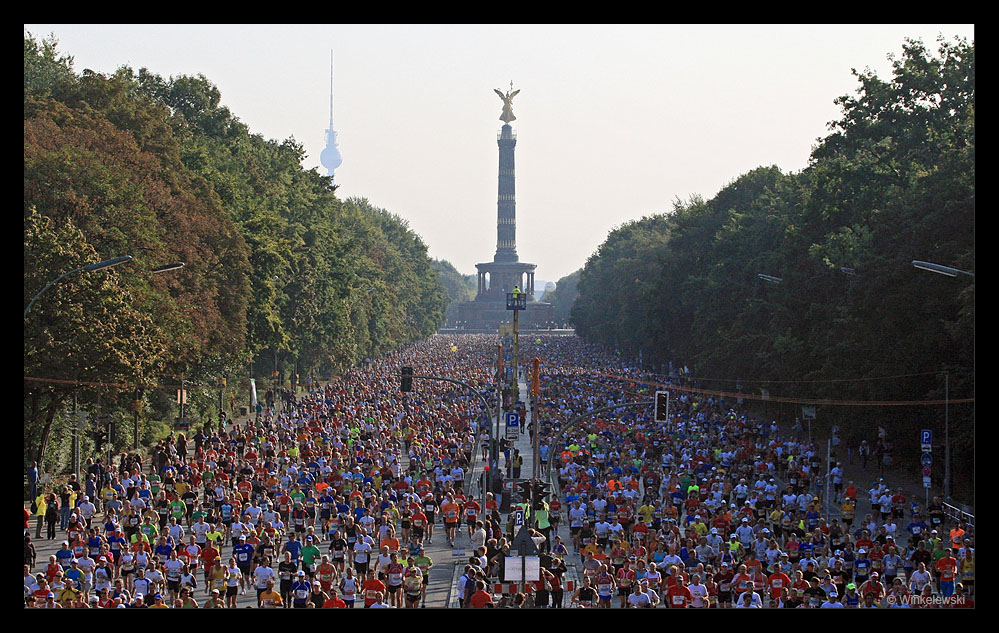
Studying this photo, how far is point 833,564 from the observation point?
2198 cm

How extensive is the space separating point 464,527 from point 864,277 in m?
16.8

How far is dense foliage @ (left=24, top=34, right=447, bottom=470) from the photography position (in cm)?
3272

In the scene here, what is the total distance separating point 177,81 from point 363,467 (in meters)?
48.0

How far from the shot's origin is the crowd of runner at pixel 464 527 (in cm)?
2019

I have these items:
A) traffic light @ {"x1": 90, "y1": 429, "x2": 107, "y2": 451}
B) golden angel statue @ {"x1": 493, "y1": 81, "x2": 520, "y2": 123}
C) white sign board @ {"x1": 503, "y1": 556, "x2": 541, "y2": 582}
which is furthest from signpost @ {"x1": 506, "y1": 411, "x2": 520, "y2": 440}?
golden angel statue @ {"x1": 493, "y1": 81, "x2": 520, "y2": 123}

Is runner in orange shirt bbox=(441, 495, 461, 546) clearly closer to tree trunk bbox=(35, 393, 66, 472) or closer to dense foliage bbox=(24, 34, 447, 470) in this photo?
dense foliage bbox=(24, 34, 447, 470)

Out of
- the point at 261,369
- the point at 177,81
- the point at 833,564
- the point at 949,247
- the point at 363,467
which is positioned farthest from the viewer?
the point at 177,81

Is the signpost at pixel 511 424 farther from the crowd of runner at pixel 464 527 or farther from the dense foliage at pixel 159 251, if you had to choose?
the dense foliage at pixel 159 251

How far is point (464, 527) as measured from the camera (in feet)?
103

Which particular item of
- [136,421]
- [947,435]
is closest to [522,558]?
[947,435]

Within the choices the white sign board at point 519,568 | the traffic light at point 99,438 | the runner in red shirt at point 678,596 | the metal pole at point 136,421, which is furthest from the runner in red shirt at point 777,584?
the metal pole at point 136,421

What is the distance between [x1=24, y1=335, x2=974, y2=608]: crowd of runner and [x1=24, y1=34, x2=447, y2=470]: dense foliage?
9.35 feet
